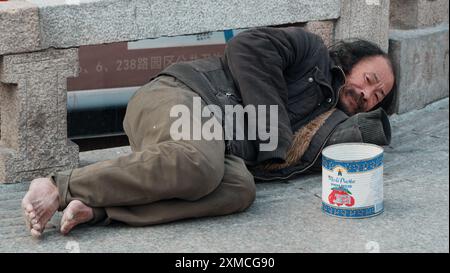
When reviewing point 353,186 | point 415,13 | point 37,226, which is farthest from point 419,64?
point 37,226

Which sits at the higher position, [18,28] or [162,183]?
[18,28]

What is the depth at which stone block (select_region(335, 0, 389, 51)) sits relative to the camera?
15.5ft

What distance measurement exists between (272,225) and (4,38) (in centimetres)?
145

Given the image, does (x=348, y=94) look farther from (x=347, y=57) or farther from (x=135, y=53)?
(x=135, y=53)

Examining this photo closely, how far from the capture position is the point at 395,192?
3.77 meters

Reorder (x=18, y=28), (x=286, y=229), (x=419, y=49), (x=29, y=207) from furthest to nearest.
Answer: (x=419, y=49), (x=18, y=28), (x=286, y=229), (x=29, y=207)

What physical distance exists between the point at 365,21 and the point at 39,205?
2.40 m

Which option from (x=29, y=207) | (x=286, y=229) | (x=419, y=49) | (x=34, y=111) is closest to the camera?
(x=29, y=207)

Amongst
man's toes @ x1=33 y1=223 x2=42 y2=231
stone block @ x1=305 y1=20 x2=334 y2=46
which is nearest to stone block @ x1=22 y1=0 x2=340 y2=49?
stone block @ x1=305 y1=20 x2=334 y2=46

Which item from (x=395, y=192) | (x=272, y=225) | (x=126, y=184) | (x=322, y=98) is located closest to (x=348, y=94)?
(x=322, y=98)

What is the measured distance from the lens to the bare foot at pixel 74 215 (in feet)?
10.4

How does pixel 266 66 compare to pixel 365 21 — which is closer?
pixel 266 66

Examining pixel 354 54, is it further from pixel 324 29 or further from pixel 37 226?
pixel 37 226

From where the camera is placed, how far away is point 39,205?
315 cm
